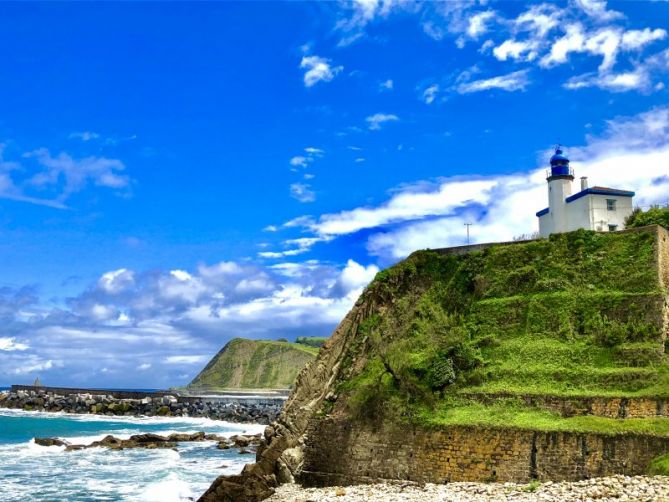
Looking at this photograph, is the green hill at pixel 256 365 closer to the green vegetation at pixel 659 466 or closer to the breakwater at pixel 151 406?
the breakwater at pixel 151 406

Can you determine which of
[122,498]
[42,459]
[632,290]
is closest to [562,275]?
[632,290]

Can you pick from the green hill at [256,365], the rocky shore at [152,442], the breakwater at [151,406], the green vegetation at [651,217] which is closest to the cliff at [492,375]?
the green vegetation at [651,217]

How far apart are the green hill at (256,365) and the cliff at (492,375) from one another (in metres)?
95.6

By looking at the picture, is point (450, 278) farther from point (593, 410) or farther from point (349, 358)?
point (593, 410)

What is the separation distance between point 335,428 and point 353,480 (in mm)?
1989

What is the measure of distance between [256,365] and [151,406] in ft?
185

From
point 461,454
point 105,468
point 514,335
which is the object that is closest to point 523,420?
point 461,454

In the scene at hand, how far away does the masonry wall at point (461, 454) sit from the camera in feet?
60.1

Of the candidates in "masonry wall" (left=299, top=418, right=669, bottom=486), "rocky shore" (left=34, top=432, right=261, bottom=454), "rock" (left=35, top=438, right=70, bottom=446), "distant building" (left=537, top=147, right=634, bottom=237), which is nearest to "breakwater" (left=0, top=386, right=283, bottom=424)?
"rocky shore" (left=34, top=432, right=261, bottom=454)

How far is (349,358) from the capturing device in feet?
88.5

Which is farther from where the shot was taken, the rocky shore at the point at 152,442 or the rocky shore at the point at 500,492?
the rocky shore at the point at 152,442

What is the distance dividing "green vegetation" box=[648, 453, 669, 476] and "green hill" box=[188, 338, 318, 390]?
345ft

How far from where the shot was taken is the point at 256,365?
132375mm

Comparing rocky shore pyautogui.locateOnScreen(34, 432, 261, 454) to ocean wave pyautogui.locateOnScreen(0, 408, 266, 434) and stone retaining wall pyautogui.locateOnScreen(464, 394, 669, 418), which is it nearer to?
ocean wave pyautogui.locateOnScreen(0, 408, 266, 434)
